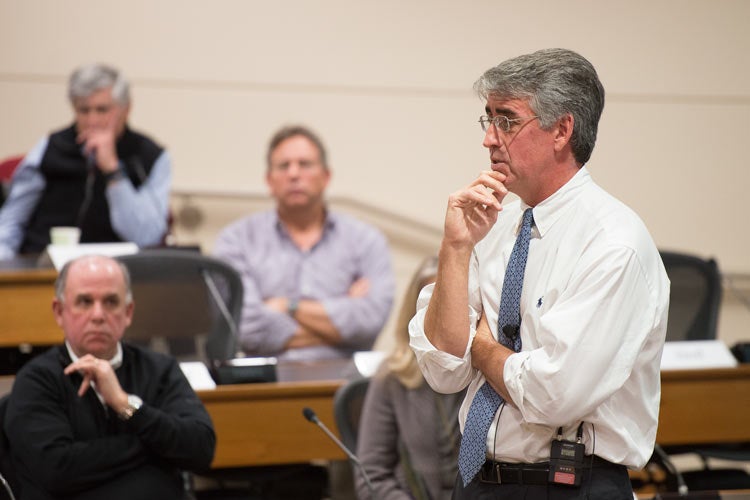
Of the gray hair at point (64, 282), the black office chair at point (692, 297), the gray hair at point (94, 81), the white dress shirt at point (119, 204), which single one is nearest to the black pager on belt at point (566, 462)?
the gray hair at point (64, 282)

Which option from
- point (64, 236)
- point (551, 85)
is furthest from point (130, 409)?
point (64, 236)

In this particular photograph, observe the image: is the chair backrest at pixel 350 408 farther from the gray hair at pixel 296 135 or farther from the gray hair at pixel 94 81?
Result: the gray hair at pixel 94 81

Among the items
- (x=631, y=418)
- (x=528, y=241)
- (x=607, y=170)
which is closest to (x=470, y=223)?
(x=528, y=241)

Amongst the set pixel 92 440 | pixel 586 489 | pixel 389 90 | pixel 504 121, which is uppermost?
pixel 504 121

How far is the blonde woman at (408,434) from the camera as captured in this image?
9.40ft

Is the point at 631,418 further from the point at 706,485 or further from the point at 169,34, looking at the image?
the point at 169,34

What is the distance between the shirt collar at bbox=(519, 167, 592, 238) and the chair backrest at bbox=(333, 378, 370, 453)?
119 centimetres

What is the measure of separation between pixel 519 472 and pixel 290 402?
4.82 ft

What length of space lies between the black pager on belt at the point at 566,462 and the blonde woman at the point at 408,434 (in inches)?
40.9

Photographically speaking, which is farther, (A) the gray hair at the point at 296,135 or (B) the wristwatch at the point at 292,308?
(A) the gray hair at the point at 296,135

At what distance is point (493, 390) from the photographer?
6.40 ft

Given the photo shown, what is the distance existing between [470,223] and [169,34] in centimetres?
412

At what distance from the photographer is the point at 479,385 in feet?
6.54

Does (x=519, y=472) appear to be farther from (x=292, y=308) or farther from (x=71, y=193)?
(x=71, y=193)
